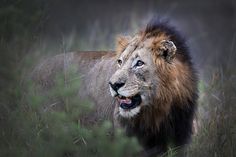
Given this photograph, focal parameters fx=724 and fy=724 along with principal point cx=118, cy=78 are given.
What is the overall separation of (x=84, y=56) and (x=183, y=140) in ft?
5.61

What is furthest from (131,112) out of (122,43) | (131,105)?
(122,43)

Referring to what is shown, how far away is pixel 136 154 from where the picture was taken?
6855 mm

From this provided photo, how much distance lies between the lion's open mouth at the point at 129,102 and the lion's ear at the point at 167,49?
0.51 meters

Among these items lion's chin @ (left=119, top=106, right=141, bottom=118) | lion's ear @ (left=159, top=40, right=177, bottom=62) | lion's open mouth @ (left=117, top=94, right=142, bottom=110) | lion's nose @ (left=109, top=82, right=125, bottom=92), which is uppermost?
lion's ear @ (left=159, top=40, right=177, bottom=62)

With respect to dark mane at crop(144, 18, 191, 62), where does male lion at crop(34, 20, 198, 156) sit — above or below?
below

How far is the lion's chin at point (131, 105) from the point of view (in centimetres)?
679

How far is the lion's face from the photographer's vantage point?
669 centimetres

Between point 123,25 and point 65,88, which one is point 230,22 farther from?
point 65,88

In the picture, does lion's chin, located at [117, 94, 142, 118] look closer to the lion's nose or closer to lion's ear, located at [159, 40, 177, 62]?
the lion's nose

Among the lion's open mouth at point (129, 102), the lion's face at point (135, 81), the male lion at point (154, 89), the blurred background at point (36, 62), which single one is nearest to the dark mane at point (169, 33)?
Answer: the male lion at point (154, 89)

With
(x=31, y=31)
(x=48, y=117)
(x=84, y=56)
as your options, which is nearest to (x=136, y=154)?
(x=48, y=117)

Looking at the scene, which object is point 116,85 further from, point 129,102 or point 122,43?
point 122,43

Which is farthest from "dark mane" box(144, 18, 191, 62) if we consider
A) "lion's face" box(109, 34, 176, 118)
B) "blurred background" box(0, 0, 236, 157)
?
"blurred background" box(0, 0, 236, 157)

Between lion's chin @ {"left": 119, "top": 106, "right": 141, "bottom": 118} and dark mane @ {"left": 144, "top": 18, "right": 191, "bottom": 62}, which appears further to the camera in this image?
dark mane @ {"left": 144, "top": 18, "right": 191, "bottom": 62}
